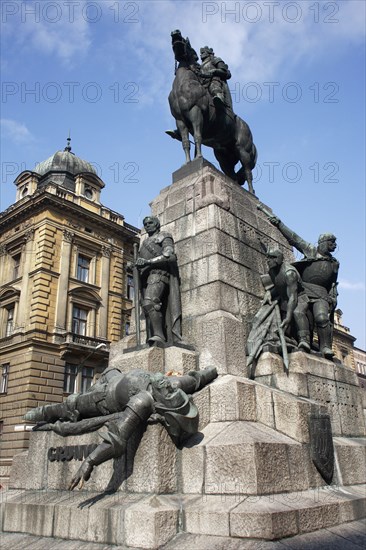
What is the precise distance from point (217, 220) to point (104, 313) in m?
27.8

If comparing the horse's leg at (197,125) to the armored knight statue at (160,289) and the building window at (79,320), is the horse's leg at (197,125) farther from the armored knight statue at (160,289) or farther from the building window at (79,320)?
the building window at (79,320)

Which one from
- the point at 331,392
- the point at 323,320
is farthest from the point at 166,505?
the point at 323,320

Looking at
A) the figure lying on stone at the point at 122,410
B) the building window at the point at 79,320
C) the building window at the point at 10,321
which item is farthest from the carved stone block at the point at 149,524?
the building window at the point at 10,321

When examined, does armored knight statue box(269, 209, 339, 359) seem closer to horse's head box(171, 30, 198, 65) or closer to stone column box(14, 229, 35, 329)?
horse's head box(171, 30, 198, 65)

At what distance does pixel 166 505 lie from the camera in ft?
16.7

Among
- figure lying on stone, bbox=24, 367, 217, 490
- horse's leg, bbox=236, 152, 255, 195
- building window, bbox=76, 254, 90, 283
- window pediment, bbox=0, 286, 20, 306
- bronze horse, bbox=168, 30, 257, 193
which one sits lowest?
figure lying on stone, bbox=24, 367, 217, 490

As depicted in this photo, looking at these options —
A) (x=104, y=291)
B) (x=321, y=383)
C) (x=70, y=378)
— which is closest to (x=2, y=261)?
(x=104, y=291)

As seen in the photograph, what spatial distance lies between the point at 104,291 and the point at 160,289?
2890 cm

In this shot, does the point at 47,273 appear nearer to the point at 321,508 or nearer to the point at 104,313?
the point at 104,313

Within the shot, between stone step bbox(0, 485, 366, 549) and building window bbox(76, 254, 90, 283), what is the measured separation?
30.0 metres

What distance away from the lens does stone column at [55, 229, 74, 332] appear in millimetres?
31945

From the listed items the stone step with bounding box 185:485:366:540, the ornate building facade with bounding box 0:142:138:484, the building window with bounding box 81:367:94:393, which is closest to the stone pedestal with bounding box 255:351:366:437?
the stone step with bounding box 185:485:366:540

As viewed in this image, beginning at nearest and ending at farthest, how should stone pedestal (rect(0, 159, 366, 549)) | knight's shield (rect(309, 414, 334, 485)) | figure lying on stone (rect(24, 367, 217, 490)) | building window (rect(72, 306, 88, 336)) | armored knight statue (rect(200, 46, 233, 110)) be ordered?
1. stone pedestal (rect(0, 159, 366, 549))
2. figure lying on stone (rect(24, 367, 217, 490))
3. knight's shield (rect(309, 414, 334, 485))
4. armored knight statue (rect(200, 46, 233, 110))
5. building window (rect(72, 306, 88, 336))

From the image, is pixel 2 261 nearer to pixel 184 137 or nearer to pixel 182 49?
pixel 184 137
